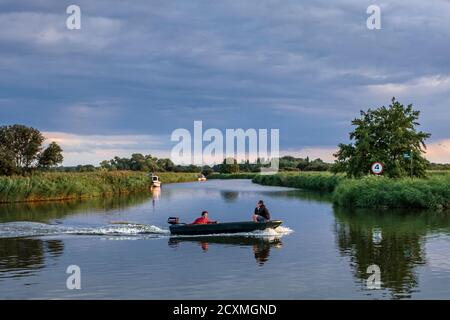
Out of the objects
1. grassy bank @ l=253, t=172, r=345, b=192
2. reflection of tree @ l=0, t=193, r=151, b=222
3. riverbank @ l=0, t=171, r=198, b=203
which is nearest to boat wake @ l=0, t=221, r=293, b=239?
reflection of tree @ l=0, t=193, r=151, b=222

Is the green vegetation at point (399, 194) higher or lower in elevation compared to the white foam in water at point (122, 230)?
higher

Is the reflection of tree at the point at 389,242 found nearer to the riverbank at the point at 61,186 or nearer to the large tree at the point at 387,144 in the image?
the large tree at the point at 387,144

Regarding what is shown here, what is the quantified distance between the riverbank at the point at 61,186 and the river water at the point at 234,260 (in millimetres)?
18132

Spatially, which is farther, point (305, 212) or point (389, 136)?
point (389, 136)

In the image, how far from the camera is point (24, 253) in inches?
1039

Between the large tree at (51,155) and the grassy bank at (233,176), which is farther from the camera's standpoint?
the grassy bank at (233,176)

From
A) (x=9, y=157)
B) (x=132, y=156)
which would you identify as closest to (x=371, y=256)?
(x=9, y=157)

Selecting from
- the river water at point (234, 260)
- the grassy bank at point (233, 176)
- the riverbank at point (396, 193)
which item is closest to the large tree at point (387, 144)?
the riverbank at point (396, 193)

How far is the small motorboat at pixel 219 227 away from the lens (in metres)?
31.8

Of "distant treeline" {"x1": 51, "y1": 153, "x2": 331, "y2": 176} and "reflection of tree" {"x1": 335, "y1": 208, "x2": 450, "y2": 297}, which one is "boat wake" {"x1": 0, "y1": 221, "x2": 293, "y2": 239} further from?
"distant treeline" {"x1": 51, "y1": 153, "x2": 331, "y2": 176}

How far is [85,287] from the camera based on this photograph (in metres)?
19.1

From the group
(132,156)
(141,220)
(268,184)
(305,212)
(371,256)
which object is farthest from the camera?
(132,156)

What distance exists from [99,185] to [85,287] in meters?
56.5

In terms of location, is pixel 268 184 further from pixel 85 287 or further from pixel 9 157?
pixel 85 287
